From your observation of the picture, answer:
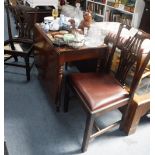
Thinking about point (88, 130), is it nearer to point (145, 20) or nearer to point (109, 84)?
point (109, 84)

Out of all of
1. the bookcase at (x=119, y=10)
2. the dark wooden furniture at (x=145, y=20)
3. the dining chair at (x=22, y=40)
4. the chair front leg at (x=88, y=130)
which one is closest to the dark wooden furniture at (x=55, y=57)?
the dining chair at (x=22, y=40)

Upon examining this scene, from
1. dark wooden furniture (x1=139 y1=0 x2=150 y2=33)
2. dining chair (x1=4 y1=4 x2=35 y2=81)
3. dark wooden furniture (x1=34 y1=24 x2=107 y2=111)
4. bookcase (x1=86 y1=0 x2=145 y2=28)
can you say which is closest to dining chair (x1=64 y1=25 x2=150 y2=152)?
dark wooden furniture (x1=34 y1=24 x2=107 y2=111)

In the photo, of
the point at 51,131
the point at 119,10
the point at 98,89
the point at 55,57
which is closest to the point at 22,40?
the point at 55,57

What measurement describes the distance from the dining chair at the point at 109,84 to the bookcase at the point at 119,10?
1.85 metres

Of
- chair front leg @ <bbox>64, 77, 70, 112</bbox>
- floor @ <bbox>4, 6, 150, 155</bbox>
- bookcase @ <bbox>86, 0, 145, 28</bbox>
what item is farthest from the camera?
bookcase @ <bbox>86, 0, 145, 28</bbox>

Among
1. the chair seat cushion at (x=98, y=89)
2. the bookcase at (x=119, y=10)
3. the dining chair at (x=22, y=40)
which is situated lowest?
the chair seat cushion at (x=98, y=89)

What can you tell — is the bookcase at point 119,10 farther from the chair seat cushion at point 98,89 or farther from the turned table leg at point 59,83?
the turned table leg at point 59,83

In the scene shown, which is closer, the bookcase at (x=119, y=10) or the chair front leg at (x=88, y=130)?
the chair front leg at (x=88, y=130)

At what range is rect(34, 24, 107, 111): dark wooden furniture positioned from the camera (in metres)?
1.71

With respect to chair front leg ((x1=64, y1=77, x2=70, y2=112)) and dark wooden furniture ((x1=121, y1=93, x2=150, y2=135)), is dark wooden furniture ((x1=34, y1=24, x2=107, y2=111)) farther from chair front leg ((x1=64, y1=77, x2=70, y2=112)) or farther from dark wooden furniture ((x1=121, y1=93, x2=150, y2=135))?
dark wooden furniture ((x1=121, y1=93, x2=150, y2=135))

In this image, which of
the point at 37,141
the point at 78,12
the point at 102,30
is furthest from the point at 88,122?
the point at 78,12

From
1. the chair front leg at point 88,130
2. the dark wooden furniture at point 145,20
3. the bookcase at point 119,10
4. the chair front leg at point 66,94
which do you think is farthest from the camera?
the bookcase at point 119,10

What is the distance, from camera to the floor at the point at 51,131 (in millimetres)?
1672

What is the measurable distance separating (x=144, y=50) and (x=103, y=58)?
48cm
